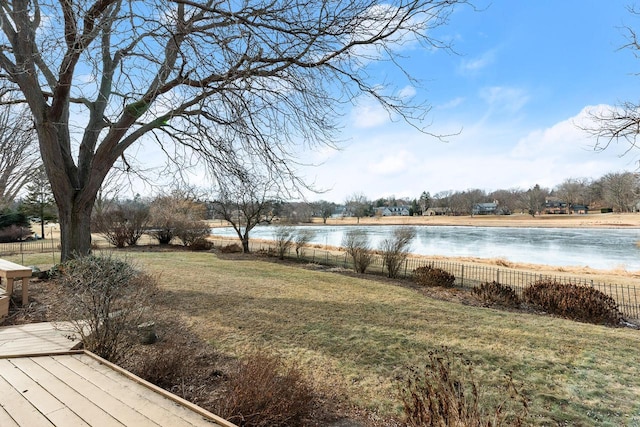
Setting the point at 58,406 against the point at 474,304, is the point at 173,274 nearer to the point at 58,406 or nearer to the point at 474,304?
the point at 58,406

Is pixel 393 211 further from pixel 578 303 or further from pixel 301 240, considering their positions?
pixel 578 303

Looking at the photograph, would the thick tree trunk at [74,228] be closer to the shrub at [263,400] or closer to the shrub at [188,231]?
the shrub at [263,400]

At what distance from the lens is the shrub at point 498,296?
875cm

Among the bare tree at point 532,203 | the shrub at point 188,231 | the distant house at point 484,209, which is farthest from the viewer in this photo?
the distant house at point 484,209

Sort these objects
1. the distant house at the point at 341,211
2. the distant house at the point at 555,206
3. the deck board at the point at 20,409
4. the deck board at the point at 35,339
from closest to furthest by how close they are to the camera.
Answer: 1. the deck board at the point at 20,409
2. the deck board at the point at 35,339
3. the distant house at the point at 555,206
4. the distant house at the point at 341,211

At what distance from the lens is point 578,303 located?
7.83m

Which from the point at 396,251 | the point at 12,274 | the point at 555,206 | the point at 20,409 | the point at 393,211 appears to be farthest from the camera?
the point at 393,211

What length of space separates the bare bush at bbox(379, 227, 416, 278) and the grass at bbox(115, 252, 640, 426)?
4476 mm

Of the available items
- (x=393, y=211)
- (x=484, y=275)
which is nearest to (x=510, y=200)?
(x=393, y=211)

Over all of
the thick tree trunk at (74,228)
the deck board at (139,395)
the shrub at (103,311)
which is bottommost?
the deck board at (139,395)

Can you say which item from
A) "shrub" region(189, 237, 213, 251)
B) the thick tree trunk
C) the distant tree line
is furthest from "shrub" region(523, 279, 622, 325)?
the distant tree line

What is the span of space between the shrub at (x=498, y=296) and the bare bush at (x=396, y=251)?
12.5ft

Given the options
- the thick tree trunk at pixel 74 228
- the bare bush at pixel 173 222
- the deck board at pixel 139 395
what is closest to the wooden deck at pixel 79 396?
the deck board at pixel 139 395

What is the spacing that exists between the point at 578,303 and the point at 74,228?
12287mm
